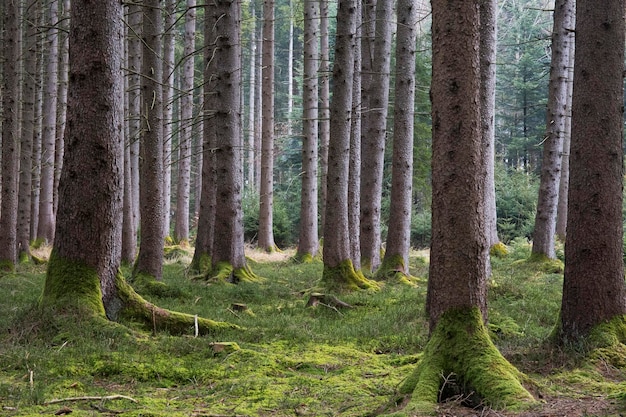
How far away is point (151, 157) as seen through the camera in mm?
12383

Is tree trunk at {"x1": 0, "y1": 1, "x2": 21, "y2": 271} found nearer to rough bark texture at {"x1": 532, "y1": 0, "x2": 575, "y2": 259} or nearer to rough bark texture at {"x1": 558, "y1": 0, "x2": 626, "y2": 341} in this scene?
rough bark texture at {"x1": 558, "y1": 0, "x2": 626, "y2": 341}

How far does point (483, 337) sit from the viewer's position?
17.5 ft

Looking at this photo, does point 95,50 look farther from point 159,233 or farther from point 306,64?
point 306,64

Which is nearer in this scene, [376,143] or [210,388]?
[210,388]

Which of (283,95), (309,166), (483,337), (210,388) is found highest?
(283,95)

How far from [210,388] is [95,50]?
405 cm

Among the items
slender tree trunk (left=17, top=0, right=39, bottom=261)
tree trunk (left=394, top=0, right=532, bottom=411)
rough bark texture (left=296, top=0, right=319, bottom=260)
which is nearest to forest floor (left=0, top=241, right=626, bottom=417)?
tree trunk (left=394, top=0, right=532, bottom=411)

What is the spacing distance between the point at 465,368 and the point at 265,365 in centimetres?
225

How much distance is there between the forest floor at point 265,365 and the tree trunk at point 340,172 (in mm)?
2366

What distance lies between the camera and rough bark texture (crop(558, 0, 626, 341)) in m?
6.69

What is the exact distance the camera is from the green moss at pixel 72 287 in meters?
7.15

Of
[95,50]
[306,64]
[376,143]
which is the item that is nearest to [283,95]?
[306,64]

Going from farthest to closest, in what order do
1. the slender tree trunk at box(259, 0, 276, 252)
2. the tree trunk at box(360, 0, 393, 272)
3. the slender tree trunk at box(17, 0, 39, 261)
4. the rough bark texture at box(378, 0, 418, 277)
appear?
the slender tree trunk at box(259, 0, 276, 252) < the slender tree trunk at box(17, 0, 39, 261) < the tree trunk at box(360, 0, 393, 272) < the rough bark texture at box(378, 0, 418, 277)

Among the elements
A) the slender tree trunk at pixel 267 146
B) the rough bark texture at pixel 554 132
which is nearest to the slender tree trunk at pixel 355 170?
the rough bark texture at pixel 554 132
